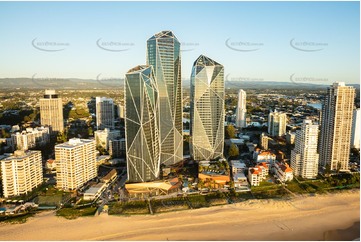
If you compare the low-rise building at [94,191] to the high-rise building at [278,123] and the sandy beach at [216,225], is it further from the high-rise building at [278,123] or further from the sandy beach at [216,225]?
the high-rise building at [278,123]

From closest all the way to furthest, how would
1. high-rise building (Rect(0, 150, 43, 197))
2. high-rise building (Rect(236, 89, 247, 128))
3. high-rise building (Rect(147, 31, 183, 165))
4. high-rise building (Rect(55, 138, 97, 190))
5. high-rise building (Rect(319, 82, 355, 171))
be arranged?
1. high-rise building (Rect(0, 150, 43, 197))
2. high-rise building (Rect(55, 138, 97, 190))
3. high-rise building (Rect(147, 31, 183, 165))
4. high-rise building (Rect(319, 82, 355, 171))
5. high-rise building (Rect(236, 89, 247, 128))

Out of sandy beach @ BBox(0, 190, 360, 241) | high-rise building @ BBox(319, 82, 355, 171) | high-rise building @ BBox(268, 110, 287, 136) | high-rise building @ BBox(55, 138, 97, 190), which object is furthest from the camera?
high-rise building @ BBox(268, 110, 287, 136)

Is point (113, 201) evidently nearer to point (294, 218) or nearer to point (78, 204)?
point (78, 204)

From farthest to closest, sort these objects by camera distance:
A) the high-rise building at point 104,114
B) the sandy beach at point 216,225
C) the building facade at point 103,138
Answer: the high-rise building at point 104,114 < the building facade at point 103,138 < the sandy beach at point 216,225

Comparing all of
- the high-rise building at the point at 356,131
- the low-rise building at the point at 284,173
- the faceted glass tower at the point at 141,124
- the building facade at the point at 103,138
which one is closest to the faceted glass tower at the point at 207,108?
the low-rise building at the point at 284,173

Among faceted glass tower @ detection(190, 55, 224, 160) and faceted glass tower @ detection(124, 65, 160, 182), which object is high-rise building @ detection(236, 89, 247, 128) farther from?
faceted glass tower @ detection(124, 65, 160, 182)

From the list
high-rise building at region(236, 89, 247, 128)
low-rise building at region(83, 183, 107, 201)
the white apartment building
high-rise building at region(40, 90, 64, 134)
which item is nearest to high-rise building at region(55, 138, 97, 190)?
low-rise building at region(83, 183, 107, 201)

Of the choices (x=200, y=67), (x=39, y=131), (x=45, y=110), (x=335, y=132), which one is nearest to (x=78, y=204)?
(x=200, y=67)
